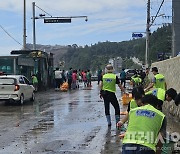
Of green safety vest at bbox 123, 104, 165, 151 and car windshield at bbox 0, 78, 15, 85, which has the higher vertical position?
car windshield at bbox 0, 78, 15, 85

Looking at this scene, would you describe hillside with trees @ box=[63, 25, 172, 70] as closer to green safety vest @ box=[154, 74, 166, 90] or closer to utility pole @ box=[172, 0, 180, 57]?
utility pole @ box=[172, 0, 180, 57]

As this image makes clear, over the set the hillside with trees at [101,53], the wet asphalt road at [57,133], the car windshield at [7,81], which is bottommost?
the wet asphalt road at [57,133]

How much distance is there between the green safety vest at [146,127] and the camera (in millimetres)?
5215

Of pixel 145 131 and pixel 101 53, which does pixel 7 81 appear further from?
pixel 101 53

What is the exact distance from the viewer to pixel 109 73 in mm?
12719

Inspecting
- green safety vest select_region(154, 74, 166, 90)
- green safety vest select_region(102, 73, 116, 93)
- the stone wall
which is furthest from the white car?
green safety vest select_region(154, 74, 166, 90)

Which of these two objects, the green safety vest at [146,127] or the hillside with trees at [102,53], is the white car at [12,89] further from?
the hillside with trees at [102,53]

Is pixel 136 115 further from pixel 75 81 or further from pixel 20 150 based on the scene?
pixel 75 81

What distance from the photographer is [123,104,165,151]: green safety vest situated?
521cm

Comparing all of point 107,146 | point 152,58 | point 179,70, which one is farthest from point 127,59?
point 107,146

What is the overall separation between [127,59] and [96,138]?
9154 centimetres

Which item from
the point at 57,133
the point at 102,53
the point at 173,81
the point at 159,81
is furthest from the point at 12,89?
the point at 102,53

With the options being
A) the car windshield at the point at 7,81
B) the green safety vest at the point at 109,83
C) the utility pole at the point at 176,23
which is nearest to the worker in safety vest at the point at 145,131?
the green safety vest at the point at 109,83

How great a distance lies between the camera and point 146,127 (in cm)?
520
